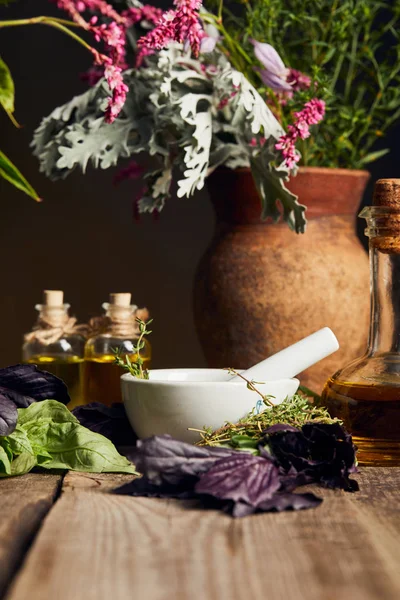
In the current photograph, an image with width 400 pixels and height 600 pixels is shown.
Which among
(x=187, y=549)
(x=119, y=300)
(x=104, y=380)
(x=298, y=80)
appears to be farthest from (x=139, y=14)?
(x=187, y=549)

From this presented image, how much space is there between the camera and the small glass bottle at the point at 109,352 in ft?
3.40

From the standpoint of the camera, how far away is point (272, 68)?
108cm

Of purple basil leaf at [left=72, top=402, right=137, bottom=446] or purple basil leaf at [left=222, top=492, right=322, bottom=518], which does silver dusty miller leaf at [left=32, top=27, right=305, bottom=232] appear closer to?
purple basil leaf at [left=72, top=402, right=137, bottom=446]

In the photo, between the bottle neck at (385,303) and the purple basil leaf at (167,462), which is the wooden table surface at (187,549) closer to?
the purple basil leaf at (167,462)

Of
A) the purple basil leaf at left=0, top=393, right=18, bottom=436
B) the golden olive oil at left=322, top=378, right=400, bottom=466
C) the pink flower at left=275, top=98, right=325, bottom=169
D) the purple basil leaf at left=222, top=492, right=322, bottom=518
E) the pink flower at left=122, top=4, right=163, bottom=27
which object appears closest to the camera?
the purple basil leaf at left=222, top=492, right=322, bottom=518

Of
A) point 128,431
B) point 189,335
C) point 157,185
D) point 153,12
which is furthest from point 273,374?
point 189,335

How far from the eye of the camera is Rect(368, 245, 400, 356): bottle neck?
838mm

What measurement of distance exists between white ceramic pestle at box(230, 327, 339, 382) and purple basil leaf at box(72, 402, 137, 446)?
0.14 m

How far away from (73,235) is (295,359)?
2.49 ft

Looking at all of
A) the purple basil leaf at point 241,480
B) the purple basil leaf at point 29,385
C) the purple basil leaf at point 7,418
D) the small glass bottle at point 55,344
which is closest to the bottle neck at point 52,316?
the small glass bottle at point 55,344

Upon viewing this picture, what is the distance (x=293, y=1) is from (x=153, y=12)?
8.2 inches

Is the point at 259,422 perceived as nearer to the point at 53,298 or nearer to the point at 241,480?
the point at 241,480

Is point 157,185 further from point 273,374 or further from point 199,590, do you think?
point 199,590

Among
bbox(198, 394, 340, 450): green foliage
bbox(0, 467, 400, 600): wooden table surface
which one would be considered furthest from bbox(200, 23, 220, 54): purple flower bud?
bbox(0, 467, 400, 600): wooden table surface
